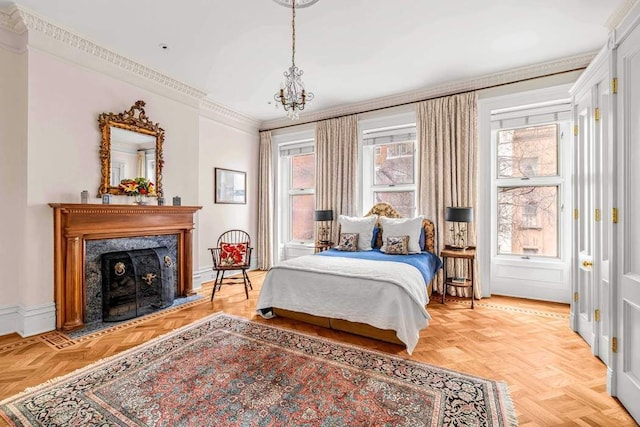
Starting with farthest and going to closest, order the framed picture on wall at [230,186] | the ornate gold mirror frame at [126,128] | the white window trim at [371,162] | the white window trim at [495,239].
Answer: the framed picture on wall at [230,186], the white window trim at [371,162], the white window trim at [495,239], the ornate gold mirror frame at [126,128]

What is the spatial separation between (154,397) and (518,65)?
4.92 meters

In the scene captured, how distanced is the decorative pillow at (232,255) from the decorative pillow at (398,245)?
206cm

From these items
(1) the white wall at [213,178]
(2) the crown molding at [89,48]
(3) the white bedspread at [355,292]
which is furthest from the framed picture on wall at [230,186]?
(3) the white bedspread at [355,292]

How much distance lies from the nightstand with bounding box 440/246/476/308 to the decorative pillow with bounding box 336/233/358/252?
115 centimetres

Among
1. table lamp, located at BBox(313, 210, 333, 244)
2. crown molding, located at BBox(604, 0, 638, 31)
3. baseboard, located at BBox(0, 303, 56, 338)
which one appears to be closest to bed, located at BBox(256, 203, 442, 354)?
table lamp, located at BBox(313, 210, 333, 244)

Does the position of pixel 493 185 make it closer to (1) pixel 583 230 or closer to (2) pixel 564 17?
(1) pixel 583 230

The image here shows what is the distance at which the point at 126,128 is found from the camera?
3615 millimetres

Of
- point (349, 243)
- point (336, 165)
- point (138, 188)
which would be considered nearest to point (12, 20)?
point (138, 188)

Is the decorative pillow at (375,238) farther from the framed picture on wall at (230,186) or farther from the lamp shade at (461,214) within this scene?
the framed picture on wall at (230,186)

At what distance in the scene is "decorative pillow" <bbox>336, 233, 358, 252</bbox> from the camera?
4.29m

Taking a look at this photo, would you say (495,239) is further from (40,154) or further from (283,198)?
(40,154)

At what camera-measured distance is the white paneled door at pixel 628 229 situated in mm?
1725

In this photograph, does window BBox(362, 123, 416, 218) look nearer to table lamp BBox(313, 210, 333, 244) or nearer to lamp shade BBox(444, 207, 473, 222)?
table lamp BBox(313, 210, 333, 244)

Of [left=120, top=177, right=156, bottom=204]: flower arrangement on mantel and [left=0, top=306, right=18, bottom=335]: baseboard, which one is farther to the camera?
[left=120, top=177, right=156, bottom=204]: flower arrangement on mantel
